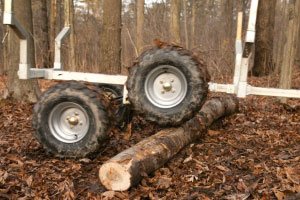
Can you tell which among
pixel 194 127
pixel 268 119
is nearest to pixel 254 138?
pixel 194 127

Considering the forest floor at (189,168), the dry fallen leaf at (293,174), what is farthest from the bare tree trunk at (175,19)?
the dry fallen leaf at (293,174)

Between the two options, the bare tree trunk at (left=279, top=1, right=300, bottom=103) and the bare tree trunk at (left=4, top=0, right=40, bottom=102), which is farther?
the bare tree trunk at (left=279, top=1, right=300, bottom=103)

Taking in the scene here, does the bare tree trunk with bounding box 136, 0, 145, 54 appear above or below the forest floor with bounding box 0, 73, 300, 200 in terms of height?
above

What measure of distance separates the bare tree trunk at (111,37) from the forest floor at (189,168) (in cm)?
251

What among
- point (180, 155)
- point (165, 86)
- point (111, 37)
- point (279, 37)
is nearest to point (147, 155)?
point (180, 155)

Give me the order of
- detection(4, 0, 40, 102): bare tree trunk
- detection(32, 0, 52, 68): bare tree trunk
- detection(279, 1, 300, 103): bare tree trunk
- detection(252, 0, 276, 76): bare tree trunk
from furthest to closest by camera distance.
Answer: detection(252, 0, 276, 76): bare tree trunk
detection(32, 0, 52, 68): bare tree trunk
detection(279, 1, 300, 103): bare tree trunk
detection(4, 0, 40, 102): bare tree trunk

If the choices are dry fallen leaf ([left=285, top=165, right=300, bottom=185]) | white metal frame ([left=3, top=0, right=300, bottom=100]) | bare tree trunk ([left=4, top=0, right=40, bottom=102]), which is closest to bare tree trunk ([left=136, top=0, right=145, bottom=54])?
bare tree trunk ([left=4, top=0, right=40, bottom=102])

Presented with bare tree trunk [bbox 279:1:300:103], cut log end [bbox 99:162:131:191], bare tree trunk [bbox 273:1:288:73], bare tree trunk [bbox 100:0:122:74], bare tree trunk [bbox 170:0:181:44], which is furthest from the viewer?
bare tree trunk [bbox 170:0:181:44]

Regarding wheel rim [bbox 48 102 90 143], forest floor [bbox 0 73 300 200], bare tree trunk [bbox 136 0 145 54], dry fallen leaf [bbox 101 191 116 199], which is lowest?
dry fallen leaf [bbox 101 191 116 199]

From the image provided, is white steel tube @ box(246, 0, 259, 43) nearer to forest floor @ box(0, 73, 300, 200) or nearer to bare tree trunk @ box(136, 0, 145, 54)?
forest floor @ box(0, 73, 300, 200)

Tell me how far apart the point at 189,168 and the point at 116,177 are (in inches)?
47.2

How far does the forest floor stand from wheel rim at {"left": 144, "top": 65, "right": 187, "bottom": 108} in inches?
31.7

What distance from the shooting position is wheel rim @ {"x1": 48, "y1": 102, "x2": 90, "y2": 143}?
5.53 m

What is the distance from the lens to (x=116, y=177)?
14.5ft
